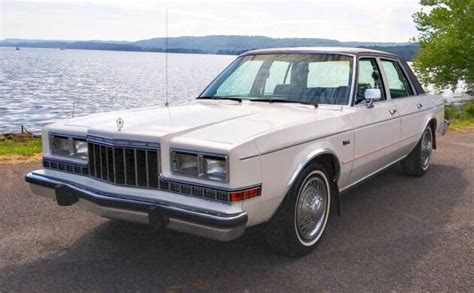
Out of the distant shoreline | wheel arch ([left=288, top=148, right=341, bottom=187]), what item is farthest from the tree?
wheel arch ([left=288, top=148, right=341, bottom=187])

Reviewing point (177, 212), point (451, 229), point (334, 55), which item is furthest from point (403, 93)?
point (177, 212)

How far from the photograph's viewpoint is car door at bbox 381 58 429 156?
5590mm

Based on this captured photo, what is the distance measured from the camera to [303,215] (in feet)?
12.8

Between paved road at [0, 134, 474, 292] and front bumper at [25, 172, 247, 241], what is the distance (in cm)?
44

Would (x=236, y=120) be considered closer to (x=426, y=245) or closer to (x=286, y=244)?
(x=286, y=244)

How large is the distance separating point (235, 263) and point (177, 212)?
0.81m

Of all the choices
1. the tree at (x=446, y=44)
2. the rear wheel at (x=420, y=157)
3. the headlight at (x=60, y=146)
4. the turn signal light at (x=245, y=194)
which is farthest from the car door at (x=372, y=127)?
the tree at (x=446, y=44)

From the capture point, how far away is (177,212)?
320cm

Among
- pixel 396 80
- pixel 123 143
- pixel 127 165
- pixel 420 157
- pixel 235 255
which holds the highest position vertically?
pixel 396 80

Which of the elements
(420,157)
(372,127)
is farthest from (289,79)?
(420,157)

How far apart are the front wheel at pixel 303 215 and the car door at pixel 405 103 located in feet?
6.29

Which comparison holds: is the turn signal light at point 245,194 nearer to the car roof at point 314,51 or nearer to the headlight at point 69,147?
the headlight at point 69,147

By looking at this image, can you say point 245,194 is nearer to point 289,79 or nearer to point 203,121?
point 203,121

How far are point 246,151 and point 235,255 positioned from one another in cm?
110
